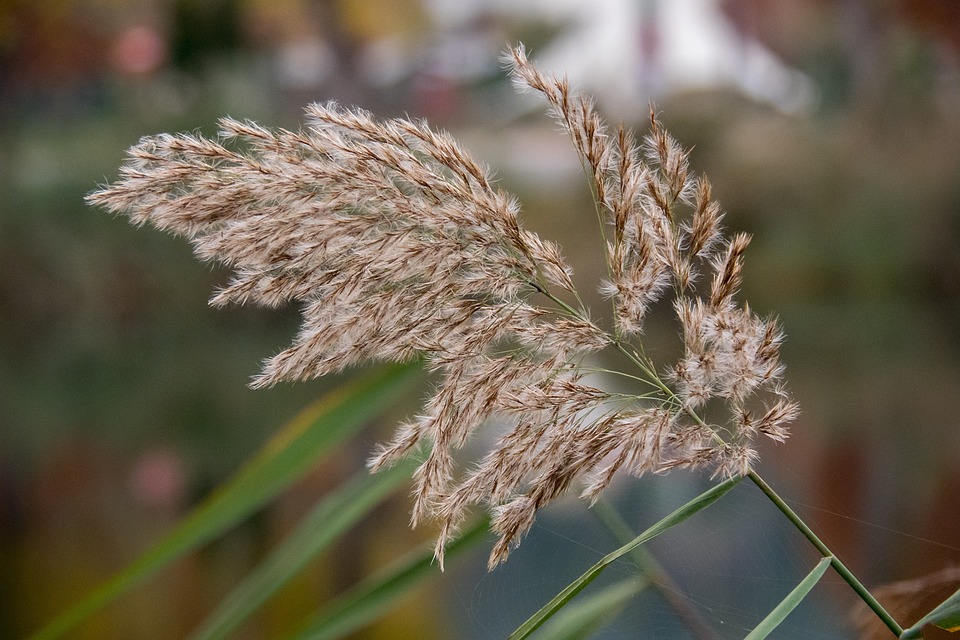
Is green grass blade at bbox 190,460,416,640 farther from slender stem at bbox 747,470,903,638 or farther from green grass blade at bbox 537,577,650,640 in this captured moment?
slender stem at bbox 747,470,903,638

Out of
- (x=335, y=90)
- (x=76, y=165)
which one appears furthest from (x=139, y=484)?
(x=335, y=90)

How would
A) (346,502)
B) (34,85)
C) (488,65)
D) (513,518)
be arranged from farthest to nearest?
(488,65) → (34,85) → (346,502) → (513,518)

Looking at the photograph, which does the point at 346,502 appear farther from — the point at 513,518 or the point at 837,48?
the point at 837,48

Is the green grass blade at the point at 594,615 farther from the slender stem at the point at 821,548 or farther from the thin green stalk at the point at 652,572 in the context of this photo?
the slender stem at the point at 821,548

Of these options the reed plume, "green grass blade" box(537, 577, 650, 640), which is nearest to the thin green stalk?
"green grass blade" box(537, 577, 650, 640)

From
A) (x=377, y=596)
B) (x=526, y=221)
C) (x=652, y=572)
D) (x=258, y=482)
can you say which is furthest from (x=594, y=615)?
(x=526, y=221)

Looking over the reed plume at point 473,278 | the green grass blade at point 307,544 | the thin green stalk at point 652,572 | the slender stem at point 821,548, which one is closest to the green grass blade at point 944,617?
the slender stem at point 821,548

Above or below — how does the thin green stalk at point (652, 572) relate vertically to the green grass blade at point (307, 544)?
below

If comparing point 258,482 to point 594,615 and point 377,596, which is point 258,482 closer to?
point 377,596
